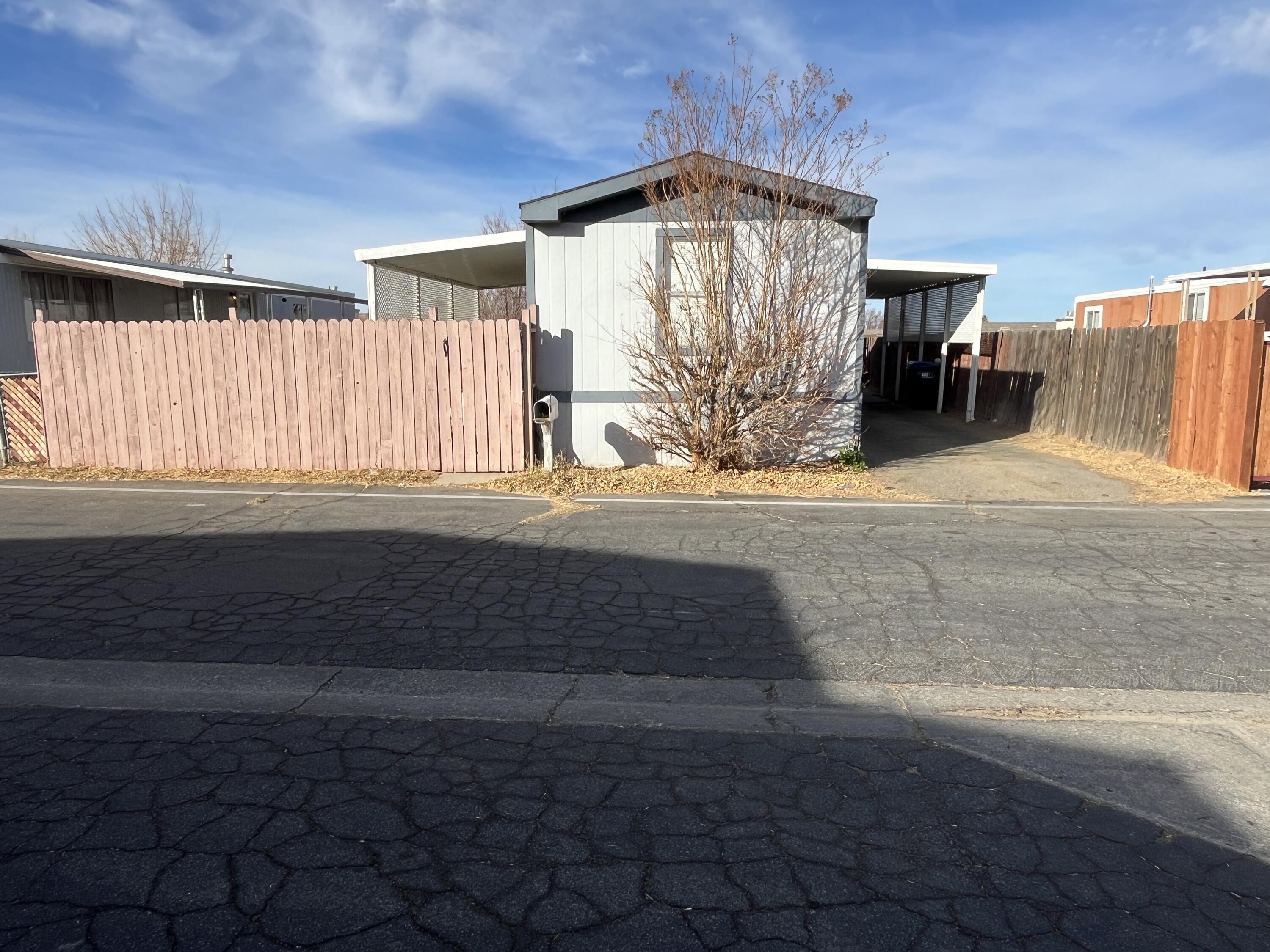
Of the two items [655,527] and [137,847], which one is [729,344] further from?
[137,847]

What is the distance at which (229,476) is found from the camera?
10992 millimetres

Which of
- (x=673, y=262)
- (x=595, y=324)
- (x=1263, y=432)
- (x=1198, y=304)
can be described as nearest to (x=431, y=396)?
(x=595, y=324)

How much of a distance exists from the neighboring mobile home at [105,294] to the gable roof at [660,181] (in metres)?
4.53

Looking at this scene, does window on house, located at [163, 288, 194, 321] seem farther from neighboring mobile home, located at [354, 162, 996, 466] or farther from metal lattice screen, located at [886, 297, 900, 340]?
metal lattice screen, located at [886, 297, 900, 340]

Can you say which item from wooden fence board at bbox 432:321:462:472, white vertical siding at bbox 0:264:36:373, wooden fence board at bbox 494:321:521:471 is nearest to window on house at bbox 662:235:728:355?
wooden fence board at bbox 494:321:521:471

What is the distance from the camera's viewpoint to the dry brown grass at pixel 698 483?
997 centimetres

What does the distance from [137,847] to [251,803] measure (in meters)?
0.41

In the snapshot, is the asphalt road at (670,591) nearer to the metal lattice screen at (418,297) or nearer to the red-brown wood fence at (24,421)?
the red-brown wood fence at (24,421)

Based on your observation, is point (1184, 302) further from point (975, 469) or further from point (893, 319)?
point (893, 319)

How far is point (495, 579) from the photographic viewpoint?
644cm

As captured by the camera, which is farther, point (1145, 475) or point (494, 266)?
point (494, 266)

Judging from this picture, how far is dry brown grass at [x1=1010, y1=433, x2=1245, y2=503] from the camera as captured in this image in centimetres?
965

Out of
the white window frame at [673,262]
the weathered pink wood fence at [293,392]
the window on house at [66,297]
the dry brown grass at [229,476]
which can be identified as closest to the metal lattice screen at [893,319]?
the white window frame at [673,262]

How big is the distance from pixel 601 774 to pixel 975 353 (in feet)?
53.2
